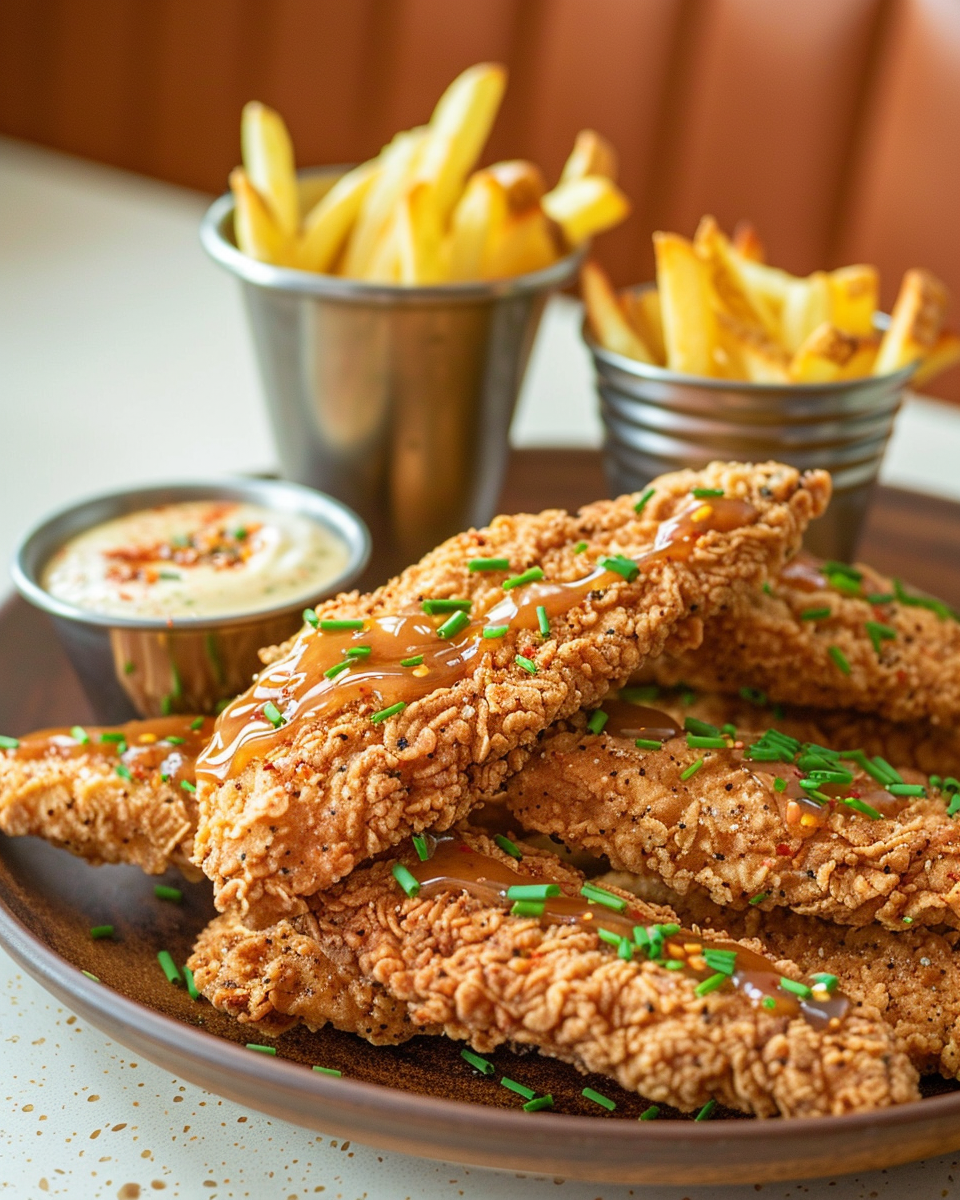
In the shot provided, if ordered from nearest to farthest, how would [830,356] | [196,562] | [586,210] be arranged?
[196,562]
[830,356]
[586,210]

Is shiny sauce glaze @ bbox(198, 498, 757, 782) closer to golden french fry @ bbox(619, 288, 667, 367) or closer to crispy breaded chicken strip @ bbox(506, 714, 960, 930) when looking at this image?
crispy breaded chicken strip @ bbox(506, 714, 960, 930)

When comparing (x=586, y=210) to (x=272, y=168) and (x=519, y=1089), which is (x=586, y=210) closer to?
(x=272, y=168)

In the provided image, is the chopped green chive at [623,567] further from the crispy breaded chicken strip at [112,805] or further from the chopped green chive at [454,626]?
the crispy breaded chicken strip at [112,805]

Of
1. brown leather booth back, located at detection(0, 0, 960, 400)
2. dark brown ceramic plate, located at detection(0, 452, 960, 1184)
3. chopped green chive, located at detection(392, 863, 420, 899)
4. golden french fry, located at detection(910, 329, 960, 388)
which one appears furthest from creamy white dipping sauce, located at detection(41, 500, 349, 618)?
brown leather booth back, located at detection(0, 0, 960, 400)

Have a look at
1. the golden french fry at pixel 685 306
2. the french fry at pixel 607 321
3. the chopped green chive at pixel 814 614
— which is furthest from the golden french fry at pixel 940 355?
the chopped green chive at pixel 814 614

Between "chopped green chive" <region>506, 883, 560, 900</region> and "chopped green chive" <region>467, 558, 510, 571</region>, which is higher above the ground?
"chopped green chive" <region>467, 558, 510, 571</region>

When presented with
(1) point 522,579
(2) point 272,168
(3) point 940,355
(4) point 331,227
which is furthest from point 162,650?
(3) point 940,355
